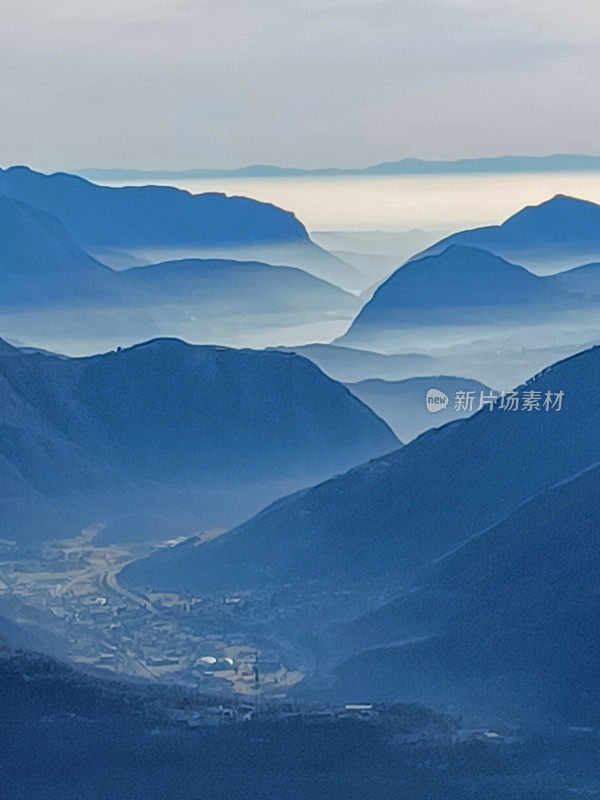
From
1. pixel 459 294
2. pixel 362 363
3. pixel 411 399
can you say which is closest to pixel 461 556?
pixel 411 399

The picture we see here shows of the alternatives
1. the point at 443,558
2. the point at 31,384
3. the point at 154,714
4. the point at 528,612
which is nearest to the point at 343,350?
the point at 31,384

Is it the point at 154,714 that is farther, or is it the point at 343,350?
the point at 343,350

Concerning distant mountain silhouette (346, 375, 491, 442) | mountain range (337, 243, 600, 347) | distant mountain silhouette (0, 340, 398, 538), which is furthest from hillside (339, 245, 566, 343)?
distant mountain silhouette (0, 340, 398, 538)

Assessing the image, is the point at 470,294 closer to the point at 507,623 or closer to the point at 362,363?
the point at 362,363

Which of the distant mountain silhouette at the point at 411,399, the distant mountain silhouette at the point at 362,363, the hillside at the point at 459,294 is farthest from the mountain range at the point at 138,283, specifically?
the distant mountain silhouette at the point at 411,399

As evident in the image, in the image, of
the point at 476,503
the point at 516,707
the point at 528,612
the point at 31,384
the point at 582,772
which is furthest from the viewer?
the point at 31,384

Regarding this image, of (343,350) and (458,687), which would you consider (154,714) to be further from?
(343,350)

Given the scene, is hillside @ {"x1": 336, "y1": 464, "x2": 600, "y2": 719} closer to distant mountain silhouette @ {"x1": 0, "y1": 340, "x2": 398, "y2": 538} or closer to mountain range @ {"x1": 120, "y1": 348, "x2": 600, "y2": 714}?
mountain range @ {"x1": 120, "y1": 348, "x2": 600, "y2": 714}
